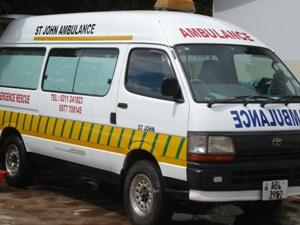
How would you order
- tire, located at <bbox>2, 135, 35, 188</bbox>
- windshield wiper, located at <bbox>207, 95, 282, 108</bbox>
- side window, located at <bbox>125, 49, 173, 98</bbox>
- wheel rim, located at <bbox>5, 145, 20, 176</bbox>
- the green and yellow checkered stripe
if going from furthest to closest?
wheel rim, located at <bbox>5, 145, 20, 176</bbox>, tire, located at <bbox>2, 135, 35, 188</bbox>, side window, located at <bbox>125, 49, 173, 98</bbox>, the green and yellow checkered stripe, windshield wiper, located at <bbox>207, 95, 282, 108</bbox>

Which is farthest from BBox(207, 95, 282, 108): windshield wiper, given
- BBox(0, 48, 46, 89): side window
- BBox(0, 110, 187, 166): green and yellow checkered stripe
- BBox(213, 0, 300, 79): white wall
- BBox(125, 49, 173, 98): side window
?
BBox(213, 0, 300, 79): white wall

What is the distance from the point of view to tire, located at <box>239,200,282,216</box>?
8.59 meters

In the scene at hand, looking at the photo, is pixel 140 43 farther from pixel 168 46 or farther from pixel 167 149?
pixel 167 149

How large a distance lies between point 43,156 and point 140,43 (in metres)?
2.52

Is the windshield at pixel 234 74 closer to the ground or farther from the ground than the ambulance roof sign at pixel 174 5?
closer to the ground

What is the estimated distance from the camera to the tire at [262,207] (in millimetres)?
8586

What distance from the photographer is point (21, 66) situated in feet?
33.4

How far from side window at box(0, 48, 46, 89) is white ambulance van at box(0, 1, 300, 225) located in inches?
3.3

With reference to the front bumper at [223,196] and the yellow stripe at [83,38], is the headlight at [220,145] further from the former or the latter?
the yellow stripe at [83,38]

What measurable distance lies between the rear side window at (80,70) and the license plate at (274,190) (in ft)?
7.53

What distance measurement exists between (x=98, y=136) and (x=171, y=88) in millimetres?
1506

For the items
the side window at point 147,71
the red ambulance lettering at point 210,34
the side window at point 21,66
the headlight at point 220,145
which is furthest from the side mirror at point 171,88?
the side window at point 21,66

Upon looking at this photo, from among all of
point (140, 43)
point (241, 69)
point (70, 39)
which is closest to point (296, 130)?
point (241, 69)

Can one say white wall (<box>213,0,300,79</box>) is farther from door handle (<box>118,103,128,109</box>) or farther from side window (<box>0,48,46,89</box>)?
door handle (<box>118,103,128,109</box>)
